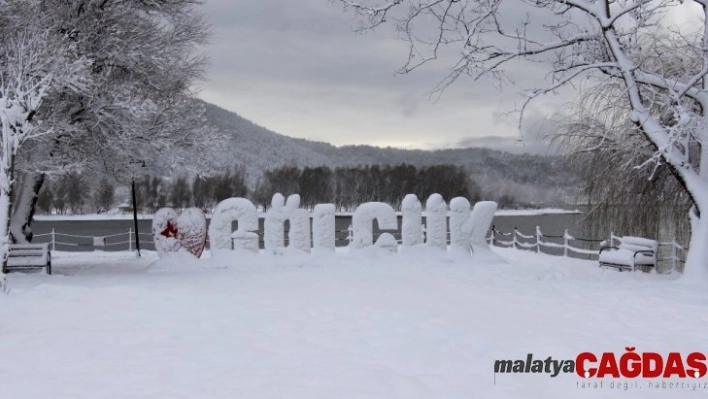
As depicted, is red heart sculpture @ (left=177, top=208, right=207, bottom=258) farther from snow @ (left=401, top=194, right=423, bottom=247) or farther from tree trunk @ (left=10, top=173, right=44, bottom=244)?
snow @ (left=401, top=194, right=423, bottom=247)

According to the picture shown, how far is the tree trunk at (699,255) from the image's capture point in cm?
1104

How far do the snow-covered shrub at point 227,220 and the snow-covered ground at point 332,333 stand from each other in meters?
2.80

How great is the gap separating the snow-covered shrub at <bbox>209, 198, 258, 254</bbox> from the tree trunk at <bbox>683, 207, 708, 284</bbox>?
979 cm

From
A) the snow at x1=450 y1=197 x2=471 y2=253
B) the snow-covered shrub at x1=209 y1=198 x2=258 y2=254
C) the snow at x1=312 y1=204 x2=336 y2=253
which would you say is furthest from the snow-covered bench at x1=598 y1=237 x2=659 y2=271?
the snow-covered shrub at x1=209 y1=198 x2=258 y2=254

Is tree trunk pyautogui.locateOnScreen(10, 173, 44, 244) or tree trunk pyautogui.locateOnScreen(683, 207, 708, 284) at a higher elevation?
tree trunk pyautogui.locateOnScreen(10, 173, 44, 244)

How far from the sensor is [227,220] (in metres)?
15.2

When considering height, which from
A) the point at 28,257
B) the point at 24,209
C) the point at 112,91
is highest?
the point at 112,91

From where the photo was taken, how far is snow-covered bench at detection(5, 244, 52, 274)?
13422mm

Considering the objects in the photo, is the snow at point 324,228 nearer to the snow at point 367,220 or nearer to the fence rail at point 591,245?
the snow at point 367,220

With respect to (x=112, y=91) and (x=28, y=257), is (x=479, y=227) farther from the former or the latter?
(x=28, y=257)

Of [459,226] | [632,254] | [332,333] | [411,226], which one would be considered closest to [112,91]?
[411,226]

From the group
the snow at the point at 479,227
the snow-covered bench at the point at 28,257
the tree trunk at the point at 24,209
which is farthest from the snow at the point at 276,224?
the tree trunk at the point at 24,209

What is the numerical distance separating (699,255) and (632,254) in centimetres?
210

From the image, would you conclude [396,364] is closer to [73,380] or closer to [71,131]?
[73,380]
